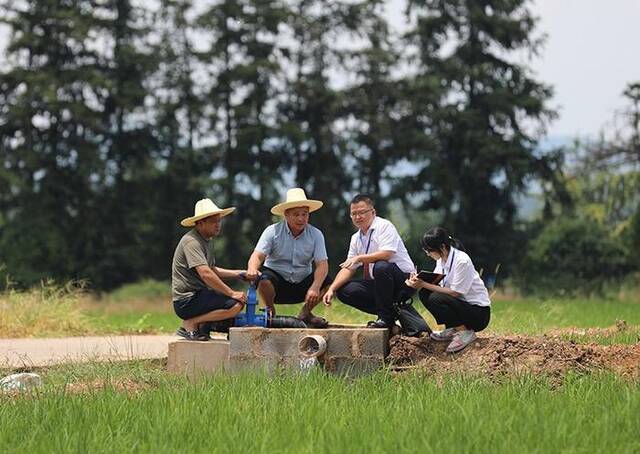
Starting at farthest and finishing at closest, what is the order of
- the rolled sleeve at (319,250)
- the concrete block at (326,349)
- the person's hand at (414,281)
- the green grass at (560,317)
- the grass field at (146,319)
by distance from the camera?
the grass field at (146,319), the green grass at (560,317), the rolled sleeve at (319,250), the concrete block at (326,349), the person's hand at (414,281)

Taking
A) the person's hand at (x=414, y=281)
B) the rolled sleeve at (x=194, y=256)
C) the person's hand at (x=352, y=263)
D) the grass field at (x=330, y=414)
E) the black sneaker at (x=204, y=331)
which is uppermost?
the rolled sleeve at (x=194, y=256)

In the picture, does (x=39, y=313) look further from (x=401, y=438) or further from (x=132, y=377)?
(x=401, y=438)

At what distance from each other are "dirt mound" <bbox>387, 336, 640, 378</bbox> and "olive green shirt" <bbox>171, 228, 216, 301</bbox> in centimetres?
187

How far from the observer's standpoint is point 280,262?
1073 cm

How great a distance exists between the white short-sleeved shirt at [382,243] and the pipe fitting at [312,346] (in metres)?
0.82

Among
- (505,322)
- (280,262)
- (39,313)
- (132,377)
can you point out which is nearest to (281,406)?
(132,377)

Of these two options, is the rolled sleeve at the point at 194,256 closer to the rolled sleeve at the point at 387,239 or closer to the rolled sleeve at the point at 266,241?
the rolled sleeve at the point at 266,241

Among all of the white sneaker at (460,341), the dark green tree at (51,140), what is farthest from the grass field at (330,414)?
the dark green tree at (51,140)

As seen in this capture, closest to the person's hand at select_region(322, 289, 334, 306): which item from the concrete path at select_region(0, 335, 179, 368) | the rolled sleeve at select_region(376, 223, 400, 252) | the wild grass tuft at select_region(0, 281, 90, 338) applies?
the rolled sleeve at select_region(376, 223, 400, 252)

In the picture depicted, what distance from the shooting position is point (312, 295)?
1040cm

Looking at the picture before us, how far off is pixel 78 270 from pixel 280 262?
75.3 feet

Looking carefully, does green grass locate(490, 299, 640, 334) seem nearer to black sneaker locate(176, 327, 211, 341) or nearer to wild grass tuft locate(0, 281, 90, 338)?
black sneaker locate(176, 327, 211, 341)

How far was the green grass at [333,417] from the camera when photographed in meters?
5.98

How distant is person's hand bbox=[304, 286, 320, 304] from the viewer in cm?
1040
